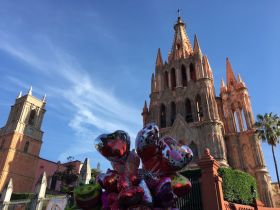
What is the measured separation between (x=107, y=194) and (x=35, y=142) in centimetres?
3766

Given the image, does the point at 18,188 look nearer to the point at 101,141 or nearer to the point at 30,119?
the point at 30,119

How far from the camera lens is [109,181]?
673 centimetres

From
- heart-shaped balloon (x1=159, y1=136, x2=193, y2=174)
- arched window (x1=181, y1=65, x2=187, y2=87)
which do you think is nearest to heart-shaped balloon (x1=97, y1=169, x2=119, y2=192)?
heart-shaped balloon (x1=159, y1=136, x2=193, y2=174)

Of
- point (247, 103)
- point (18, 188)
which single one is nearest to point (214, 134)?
point (247, 103)

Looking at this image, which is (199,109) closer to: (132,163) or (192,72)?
(192,72)

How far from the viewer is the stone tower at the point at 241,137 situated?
24.3m

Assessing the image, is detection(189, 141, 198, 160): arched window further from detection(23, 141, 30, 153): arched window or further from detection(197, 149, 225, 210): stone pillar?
detection(23, 141, 30, 153): arched window

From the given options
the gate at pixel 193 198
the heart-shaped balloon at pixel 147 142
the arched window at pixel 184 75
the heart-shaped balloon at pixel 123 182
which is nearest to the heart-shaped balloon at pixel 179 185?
the heart-shaped balloon at pixel 147 142

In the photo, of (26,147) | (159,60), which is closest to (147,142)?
(159,60)

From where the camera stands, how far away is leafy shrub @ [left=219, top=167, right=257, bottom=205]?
37.8ft

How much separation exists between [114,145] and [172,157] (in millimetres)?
1661

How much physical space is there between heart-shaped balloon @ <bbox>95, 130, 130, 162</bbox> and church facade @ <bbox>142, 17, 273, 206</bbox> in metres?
18.3

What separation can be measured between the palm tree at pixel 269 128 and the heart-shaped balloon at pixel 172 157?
71.8ft

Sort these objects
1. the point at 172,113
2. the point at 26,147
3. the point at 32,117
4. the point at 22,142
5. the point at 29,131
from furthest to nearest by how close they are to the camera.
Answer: the point at 32,117
the point at 29,131
the point at 26,147
the point at 22,142
the point at 172,113
